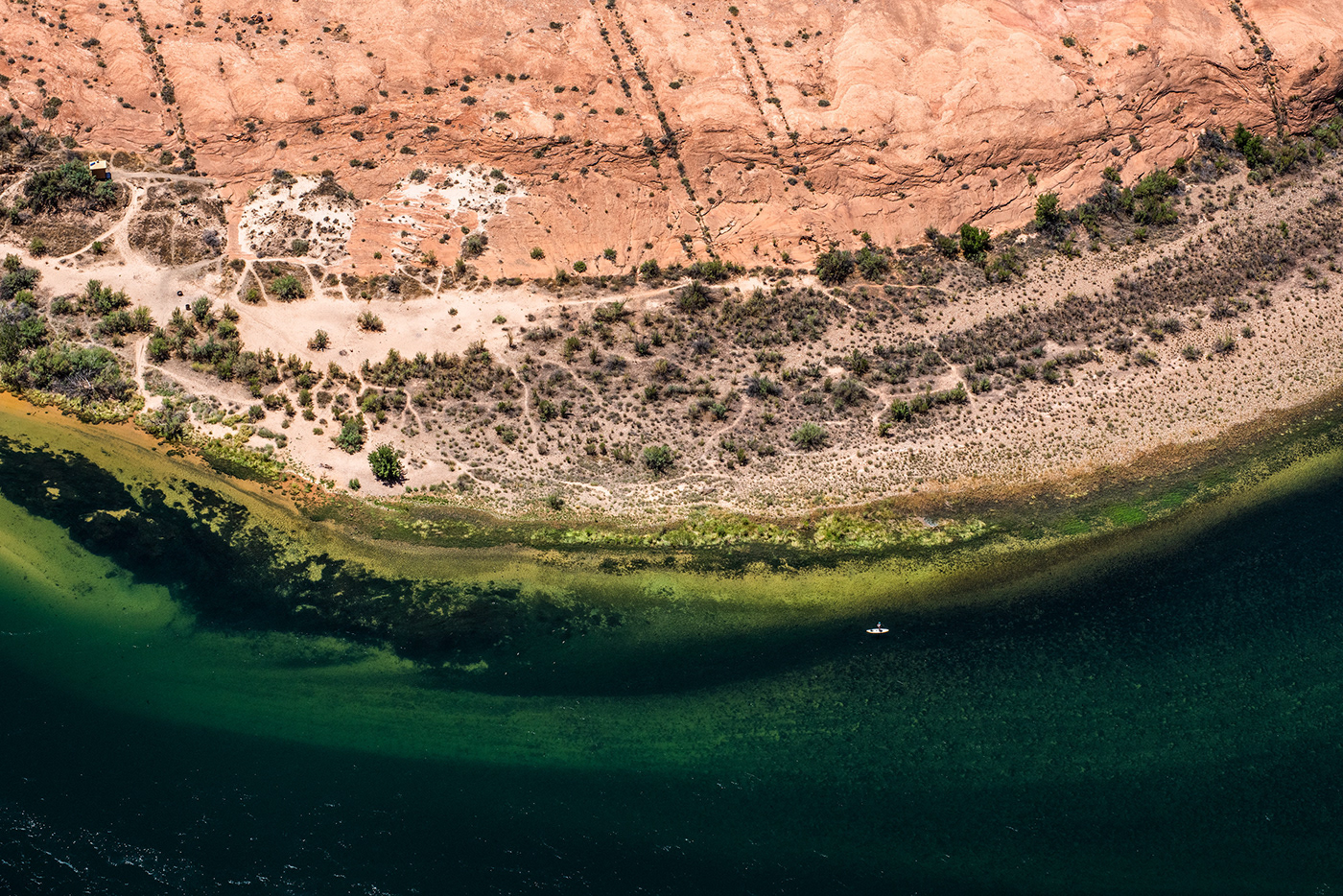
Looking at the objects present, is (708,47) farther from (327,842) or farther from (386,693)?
(327,842)

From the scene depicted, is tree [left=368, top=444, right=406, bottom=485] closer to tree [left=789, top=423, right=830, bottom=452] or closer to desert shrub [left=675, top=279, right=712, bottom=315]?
desert shrub [left=675, top=279, right=712, bottom=315]

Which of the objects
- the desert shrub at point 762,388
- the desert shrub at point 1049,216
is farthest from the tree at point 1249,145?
the desert shrub at point 762,388

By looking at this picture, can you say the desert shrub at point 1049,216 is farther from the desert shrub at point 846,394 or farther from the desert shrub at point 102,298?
the desert shrub at point 102,298

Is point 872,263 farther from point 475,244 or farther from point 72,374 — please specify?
point 72,374

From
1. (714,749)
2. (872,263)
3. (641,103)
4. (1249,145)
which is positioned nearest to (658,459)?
(714,749)

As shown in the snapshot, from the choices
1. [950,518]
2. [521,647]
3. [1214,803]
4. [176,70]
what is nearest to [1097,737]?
[1214,803]

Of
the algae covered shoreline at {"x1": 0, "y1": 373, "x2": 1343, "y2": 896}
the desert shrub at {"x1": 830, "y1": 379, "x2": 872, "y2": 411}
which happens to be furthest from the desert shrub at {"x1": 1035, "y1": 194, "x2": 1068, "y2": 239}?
the algae covered shoreline at {"x1": 0, "y1": 373, "x2": 1343, "y2": 896}
